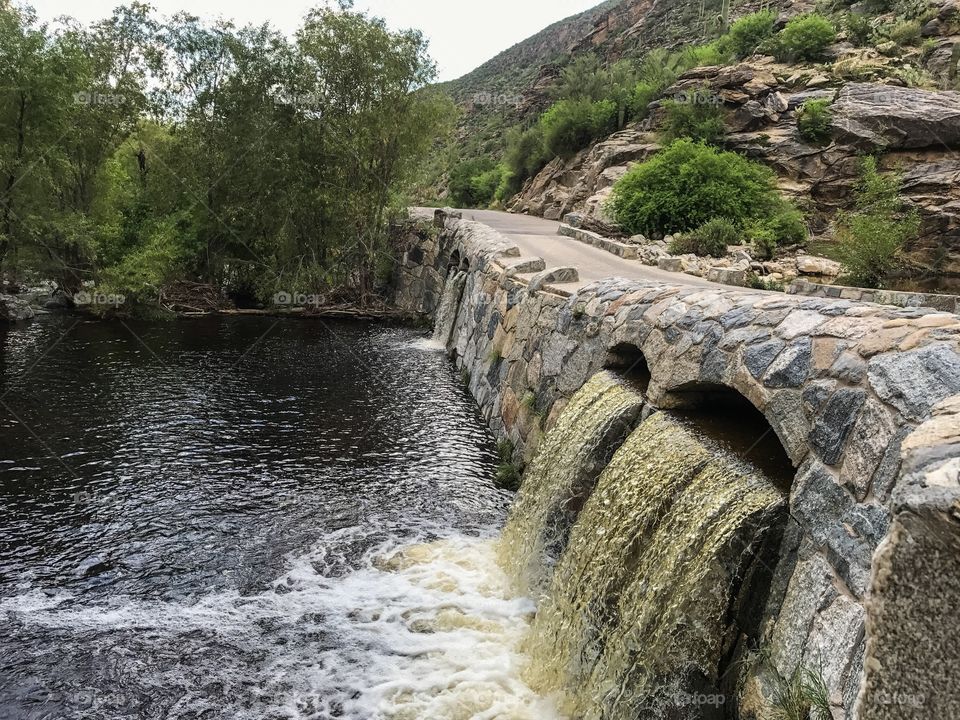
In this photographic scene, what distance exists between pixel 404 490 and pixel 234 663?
3623 millimetres

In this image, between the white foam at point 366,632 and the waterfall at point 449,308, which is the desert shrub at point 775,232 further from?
the white foam at point 366,632

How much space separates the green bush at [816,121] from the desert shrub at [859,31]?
5836mm

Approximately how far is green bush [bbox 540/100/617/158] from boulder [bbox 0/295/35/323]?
21537mm

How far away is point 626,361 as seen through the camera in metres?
7.59

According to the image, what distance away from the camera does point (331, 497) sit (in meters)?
8.60

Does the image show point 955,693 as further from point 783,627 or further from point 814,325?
point 814,325

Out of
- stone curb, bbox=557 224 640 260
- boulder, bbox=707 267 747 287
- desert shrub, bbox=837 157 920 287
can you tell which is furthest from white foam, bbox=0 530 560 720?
stone curb, bbox=557 224 640 260

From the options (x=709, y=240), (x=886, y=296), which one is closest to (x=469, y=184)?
(x=709, y=240)

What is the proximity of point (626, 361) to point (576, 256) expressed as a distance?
27.8 feet

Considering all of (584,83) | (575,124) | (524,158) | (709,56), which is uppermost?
(709,56)

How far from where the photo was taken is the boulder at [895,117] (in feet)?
54.7

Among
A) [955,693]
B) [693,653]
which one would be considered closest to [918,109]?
[693,653]

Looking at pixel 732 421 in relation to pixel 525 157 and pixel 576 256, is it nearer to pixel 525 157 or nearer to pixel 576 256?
pixel 576 256

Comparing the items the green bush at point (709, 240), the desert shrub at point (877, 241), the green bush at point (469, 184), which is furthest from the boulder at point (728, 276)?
the green bush at point (469, 184)
